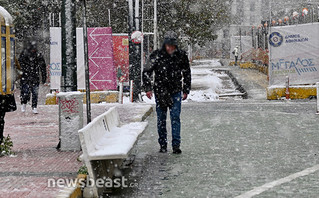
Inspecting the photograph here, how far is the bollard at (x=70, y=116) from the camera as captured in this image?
27.8ft

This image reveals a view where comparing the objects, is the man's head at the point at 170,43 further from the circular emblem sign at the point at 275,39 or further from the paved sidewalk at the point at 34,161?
the circular emblem sign at the point at 275,39

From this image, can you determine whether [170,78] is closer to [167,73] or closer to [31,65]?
[167,73]

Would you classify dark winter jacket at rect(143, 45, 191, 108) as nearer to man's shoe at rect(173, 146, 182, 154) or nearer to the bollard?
man's shoe at rect(173, 146, 182, 154)

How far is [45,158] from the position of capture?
7699 mm

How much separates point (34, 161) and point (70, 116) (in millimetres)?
1274

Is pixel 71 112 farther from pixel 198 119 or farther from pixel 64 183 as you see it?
pixel 198 119

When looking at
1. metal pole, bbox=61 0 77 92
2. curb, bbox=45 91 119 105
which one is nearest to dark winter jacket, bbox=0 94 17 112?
metal pole, bbox=61 0 77 92

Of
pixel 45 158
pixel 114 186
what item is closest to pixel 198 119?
pixel 45 158

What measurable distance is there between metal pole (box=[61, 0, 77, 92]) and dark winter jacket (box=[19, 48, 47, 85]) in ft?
17.5

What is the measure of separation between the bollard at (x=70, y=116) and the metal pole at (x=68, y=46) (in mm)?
159

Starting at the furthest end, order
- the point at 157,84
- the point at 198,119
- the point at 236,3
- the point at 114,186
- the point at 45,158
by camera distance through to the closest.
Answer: the point at 236,3 < the point at 198,119 < the point at 157,84 < the point at 45,158 < the point at 114,186

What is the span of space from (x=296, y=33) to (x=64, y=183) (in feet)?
50.9

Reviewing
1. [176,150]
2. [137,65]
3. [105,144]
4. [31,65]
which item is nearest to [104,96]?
[137,65]
